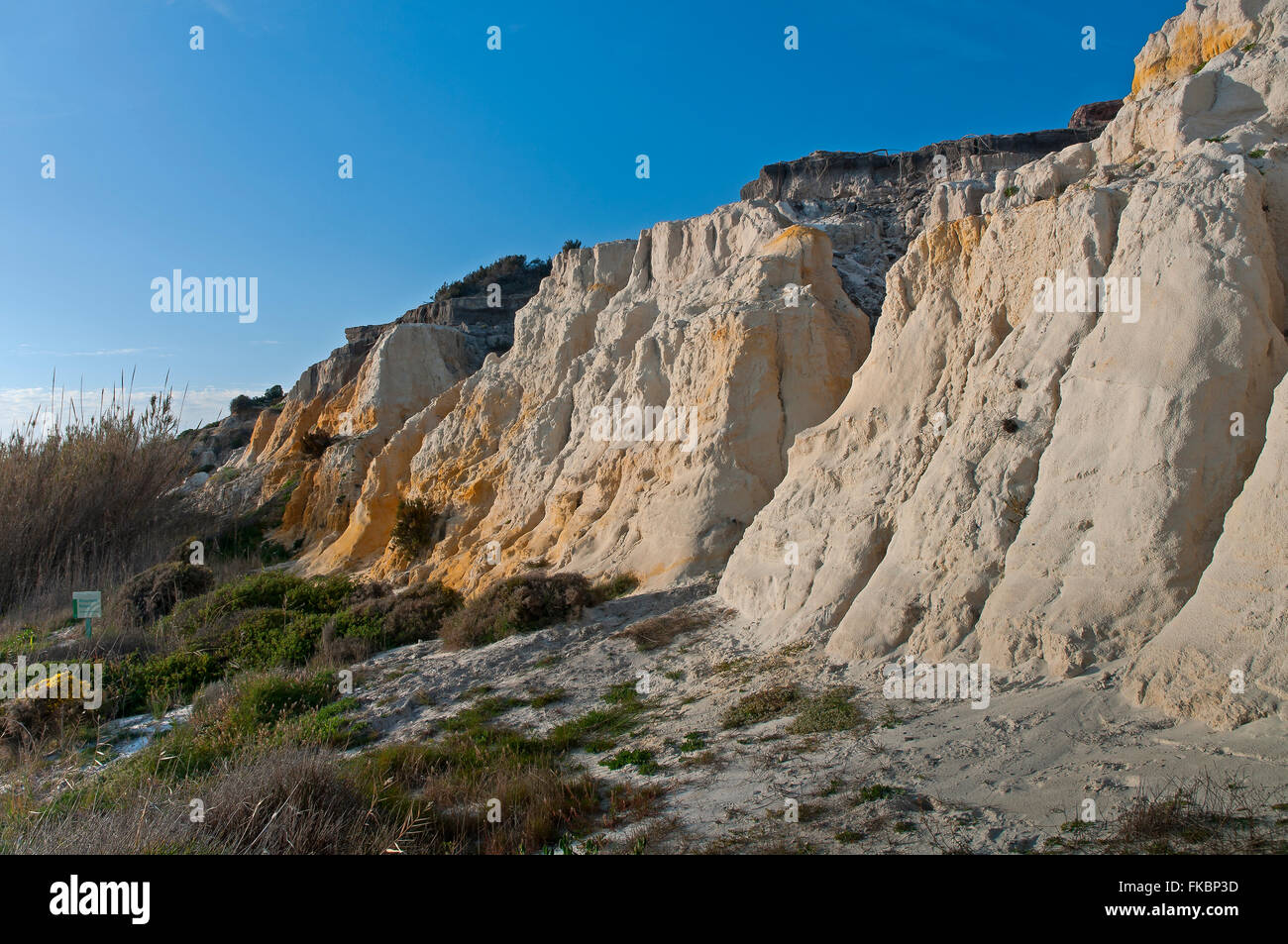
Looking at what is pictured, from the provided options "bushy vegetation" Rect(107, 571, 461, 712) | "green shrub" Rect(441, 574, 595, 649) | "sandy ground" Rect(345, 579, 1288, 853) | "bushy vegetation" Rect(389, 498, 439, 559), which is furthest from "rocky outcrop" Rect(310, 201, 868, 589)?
"sandy ground" Rect(345, 579, 1288, 853)

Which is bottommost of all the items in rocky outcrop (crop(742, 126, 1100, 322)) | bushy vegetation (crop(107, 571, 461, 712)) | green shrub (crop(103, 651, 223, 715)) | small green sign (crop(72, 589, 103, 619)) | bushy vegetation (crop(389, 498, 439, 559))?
green shrub (crop(103, 651, 223, 715))

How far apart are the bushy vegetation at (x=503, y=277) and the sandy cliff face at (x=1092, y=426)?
39706 millimetres

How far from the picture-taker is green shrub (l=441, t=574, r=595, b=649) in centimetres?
1266

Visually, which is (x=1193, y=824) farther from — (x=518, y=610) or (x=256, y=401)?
(x=256, y=401)

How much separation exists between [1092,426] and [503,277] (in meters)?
46.7

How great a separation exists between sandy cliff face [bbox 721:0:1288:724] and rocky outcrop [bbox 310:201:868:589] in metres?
2.62

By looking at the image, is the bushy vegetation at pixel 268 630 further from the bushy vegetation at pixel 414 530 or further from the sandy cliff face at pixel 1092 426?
the sandy cliff face at pixel 1092 426

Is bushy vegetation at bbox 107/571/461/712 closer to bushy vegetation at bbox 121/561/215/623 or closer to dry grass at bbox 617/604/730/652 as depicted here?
bushy vegetation at bbox 121/561/215/623

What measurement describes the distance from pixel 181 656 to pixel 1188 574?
14216mm

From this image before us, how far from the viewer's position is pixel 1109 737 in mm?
5863

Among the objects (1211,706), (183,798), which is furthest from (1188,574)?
(183,798)

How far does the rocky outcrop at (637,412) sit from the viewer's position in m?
14.3

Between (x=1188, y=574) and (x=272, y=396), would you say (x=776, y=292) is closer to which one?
(x=1188, y=574)

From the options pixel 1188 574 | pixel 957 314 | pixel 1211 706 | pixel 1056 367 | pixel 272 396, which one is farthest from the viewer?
pixel 272 396
